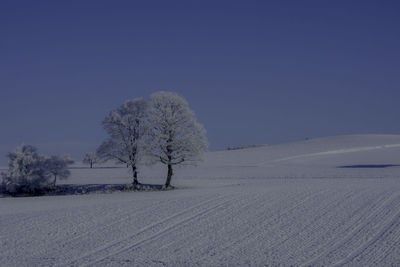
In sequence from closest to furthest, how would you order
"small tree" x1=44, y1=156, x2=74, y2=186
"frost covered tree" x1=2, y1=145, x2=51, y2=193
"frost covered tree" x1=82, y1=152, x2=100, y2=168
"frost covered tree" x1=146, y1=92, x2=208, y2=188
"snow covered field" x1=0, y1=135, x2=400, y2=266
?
"snow covered field" x1=0, y1=135, x2=400, y2=266 < "frost covered tree" x1=146, y1=92, x2=208, y2=188 < "frost covered tree" x1=2, y1=145, x2=51, y2=193 < "small tree" x1=44, y1=156, x2=74, y2=186 < "frost covered tree" x1=82, y1=152, x2=100, y2=168

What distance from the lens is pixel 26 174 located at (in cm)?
4166

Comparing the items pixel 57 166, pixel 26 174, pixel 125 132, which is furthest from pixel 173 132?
pixel 26 174

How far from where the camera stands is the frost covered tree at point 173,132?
3931 centimetres

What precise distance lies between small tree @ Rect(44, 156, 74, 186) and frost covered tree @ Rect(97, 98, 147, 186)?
5.15 metres

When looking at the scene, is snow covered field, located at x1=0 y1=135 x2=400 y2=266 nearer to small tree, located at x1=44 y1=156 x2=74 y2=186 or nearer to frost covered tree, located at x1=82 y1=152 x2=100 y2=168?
small tree, located at x1=44 y1=156 x2=74 y2=186

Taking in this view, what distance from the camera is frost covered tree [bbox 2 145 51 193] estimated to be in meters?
41.3

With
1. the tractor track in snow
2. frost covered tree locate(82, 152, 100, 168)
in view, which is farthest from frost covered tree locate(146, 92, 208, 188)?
frost covered tree locate(82, 152, 100, 168)

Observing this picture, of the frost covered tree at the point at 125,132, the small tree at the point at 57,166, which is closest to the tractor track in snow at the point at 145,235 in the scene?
the frost covered tree at the point at 125,132

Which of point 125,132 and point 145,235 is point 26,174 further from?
point 145,235

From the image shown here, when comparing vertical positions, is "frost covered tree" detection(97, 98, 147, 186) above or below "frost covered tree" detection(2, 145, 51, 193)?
above

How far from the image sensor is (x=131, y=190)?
39.3 metres

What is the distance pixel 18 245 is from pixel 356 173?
113ft

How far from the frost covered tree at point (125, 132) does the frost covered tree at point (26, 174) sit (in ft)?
19.4

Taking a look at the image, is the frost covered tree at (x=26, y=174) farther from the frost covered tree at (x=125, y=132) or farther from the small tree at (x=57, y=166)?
the frost covered tree at (x=125, y=132)
